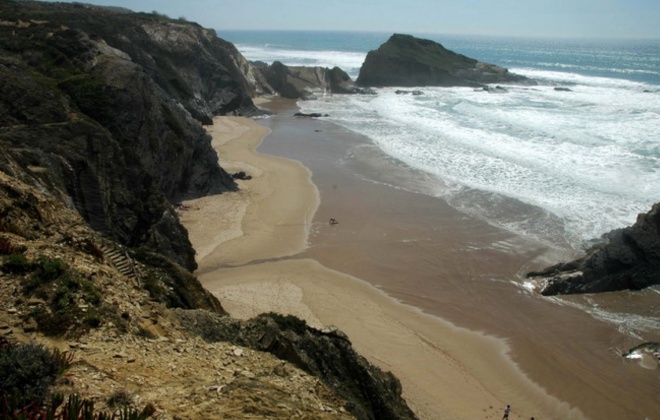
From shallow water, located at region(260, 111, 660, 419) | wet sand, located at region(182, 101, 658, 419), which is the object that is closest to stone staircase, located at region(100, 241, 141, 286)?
wet sand, located at region(182, 101, 658, 419)

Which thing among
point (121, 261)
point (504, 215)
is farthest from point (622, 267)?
point (121, 261)

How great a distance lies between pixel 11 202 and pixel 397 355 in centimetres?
1124

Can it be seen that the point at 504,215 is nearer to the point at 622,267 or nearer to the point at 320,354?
the point at 622,267

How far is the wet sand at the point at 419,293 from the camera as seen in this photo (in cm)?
1490

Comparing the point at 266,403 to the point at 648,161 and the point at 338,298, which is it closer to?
the point at 338,298

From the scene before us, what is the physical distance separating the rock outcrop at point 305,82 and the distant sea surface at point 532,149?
3726 millimetres

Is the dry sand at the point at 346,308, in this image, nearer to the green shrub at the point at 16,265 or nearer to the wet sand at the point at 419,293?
the wet sand at the point at 419,293

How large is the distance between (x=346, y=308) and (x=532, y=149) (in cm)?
2681

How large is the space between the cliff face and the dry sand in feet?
7.38

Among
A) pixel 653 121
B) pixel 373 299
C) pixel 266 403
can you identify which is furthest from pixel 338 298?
pixel 653 121

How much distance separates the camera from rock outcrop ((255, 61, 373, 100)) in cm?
7619

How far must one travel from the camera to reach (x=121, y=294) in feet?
31.1

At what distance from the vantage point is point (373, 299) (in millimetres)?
19484

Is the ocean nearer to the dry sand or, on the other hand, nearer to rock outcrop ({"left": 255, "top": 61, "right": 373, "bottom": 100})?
the dry sand
